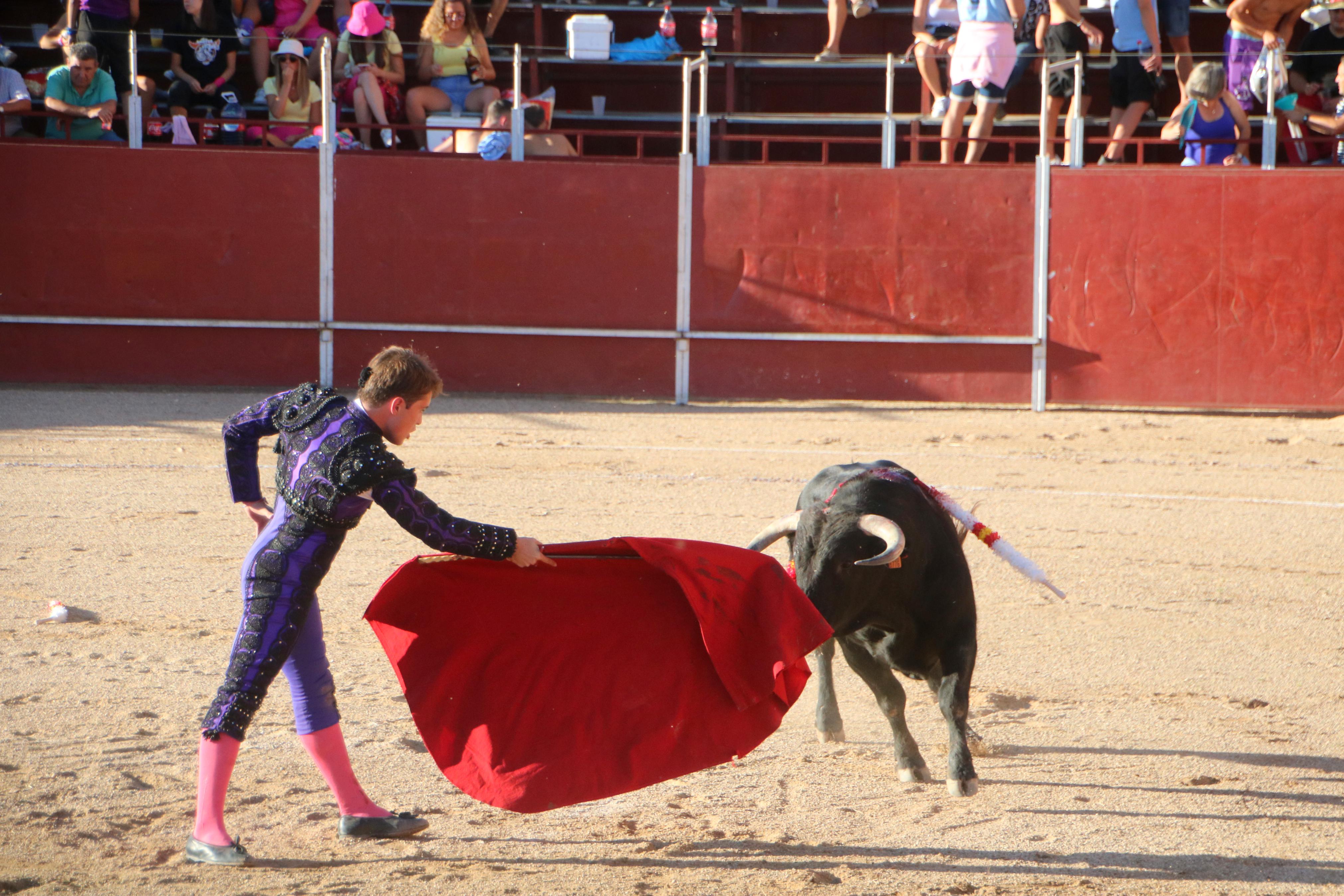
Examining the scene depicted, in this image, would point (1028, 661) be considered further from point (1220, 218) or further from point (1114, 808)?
point (1220, 218)

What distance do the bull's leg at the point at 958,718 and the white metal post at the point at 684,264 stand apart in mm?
7529

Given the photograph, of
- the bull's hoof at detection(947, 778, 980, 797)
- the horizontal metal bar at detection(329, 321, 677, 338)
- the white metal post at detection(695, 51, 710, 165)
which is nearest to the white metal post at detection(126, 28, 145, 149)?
the horizontal metal bar at detection(329, 321, 677, 338)

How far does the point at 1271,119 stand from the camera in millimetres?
10062

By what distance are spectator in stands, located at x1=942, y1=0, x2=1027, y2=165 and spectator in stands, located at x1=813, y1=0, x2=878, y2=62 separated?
1238 mm

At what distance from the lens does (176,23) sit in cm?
1205

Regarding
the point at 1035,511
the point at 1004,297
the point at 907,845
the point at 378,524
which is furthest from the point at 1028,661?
the point at 1004,297

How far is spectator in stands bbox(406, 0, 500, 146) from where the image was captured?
36.8ft

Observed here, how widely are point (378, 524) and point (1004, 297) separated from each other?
599cm

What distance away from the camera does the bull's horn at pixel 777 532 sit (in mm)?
3723

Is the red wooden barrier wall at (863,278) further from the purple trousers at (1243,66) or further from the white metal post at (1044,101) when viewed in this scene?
the purple trousers at (1243,66)

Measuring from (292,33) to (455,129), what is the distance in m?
1.75

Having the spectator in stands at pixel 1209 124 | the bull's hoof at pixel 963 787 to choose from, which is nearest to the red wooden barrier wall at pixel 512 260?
the spectator in stands at pixel 1209 124

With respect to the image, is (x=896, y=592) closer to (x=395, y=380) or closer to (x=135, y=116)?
(x=395, y=380)

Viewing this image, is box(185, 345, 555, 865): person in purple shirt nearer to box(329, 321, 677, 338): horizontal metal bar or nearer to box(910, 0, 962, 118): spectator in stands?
box(329, 321, 677, 338): horizontal metal bar
